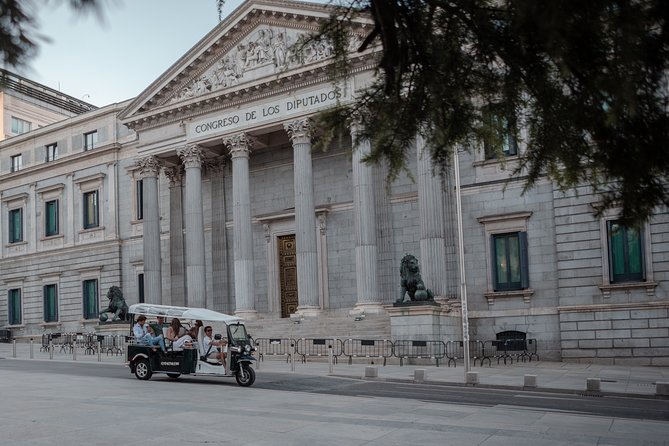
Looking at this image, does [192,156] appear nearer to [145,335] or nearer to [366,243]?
[366,243]

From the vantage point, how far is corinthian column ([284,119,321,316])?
108 feet

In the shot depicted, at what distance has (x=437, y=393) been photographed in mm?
18078

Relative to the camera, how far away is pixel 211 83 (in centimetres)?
3731

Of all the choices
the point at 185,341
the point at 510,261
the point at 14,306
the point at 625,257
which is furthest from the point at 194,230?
the point at 14,306

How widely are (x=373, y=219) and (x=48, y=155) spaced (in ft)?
89.0

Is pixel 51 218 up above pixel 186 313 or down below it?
above

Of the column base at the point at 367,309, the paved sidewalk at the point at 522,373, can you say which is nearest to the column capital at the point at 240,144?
the column base at the point at 367,309

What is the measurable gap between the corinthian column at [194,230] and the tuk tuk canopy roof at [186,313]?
44.2ft

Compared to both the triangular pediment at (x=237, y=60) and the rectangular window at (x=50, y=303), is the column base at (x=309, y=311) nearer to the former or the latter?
the triangular pediment at (x=237, y=60)

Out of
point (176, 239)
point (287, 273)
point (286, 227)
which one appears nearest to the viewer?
point (286, 227)

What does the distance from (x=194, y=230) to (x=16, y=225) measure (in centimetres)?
2059

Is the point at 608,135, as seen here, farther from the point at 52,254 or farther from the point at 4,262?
the point at 4,262

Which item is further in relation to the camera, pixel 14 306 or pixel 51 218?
pixel 14 306

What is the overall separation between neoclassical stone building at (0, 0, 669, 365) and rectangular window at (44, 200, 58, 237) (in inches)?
5.0
